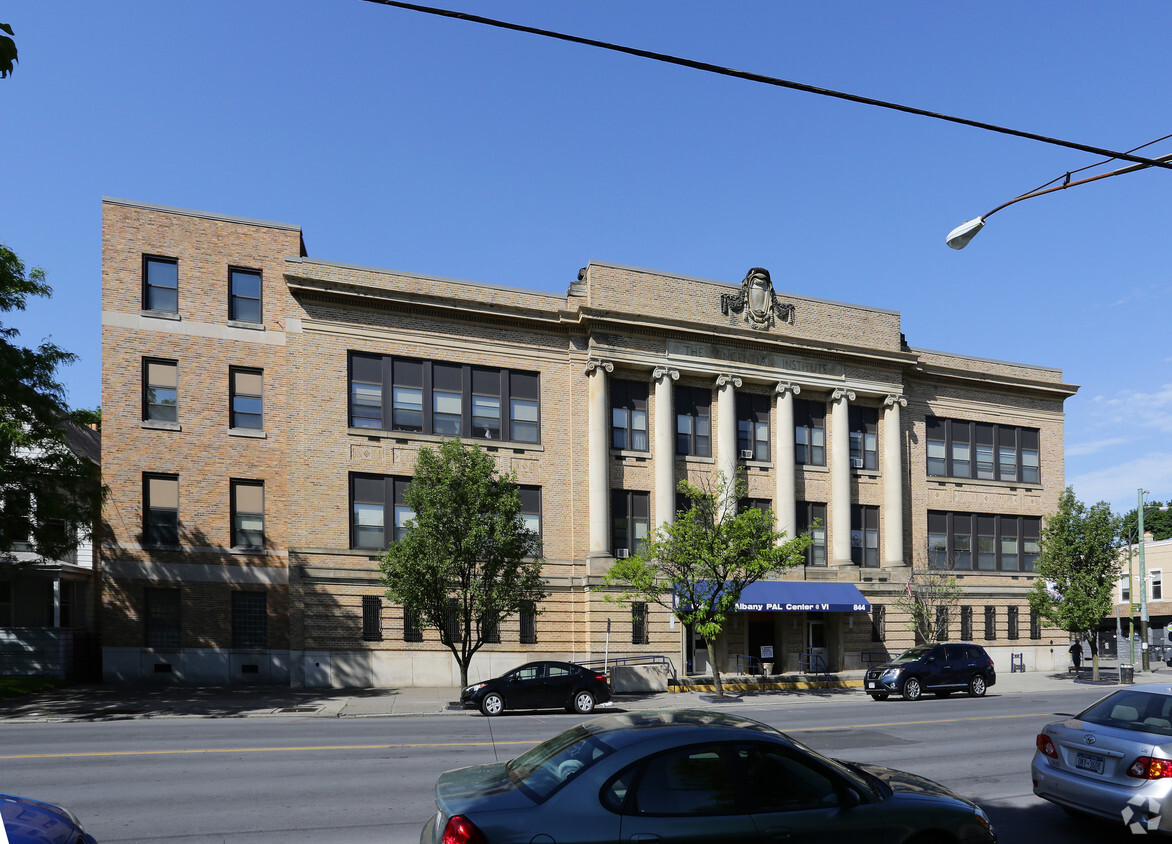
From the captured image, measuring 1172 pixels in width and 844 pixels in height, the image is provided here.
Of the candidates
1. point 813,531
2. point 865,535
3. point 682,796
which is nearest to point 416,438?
point 813,531

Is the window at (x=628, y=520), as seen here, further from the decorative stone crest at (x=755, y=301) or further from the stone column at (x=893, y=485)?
the stone column at (x=893, y=485)

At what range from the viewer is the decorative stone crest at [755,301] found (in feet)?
115

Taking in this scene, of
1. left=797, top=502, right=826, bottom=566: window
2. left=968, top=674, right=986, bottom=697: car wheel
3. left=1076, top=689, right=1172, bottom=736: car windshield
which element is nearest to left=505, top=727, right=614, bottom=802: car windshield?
left=1076, top=689, right=1172, bottom=736: car windshield

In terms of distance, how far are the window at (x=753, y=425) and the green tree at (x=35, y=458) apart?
885 inches

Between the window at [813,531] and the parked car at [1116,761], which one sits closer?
the parked car at [1116,761]

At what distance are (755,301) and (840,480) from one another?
815cm

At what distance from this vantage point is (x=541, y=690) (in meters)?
22.8

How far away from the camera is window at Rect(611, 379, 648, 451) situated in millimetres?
33375

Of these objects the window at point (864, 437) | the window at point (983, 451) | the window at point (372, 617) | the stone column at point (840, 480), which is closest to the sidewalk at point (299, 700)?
the window at point (372, 617)

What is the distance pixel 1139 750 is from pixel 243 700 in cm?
2280

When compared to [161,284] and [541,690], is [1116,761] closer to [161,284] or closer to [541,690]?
[541,690]

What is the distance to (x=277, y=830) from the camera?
9695mm

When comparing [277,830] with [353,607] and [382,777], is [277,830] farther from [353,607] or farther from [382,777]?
[353,607]

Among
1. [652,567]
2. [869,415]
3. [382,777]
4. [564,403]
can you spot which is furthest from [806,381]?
[382,777]
